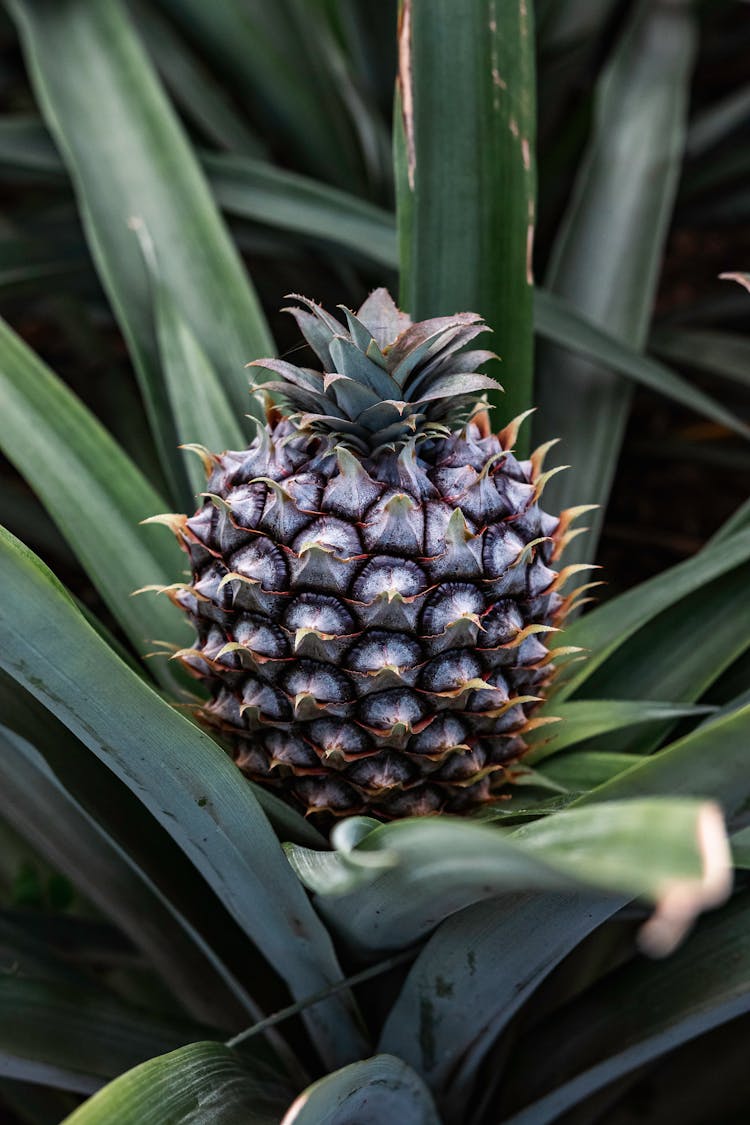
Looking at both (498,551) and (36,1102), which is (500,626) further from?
(36,1102)

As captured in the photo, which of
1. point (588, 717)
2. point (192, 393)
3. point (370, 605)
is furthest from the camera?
point (192, 393)

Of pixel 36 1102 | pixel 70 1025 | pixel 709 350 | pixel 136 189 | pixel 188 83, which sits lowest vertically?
pixel 36 1102

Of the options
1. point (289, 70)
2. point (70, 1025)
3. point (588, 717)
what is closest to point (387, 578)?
point (588, 717)

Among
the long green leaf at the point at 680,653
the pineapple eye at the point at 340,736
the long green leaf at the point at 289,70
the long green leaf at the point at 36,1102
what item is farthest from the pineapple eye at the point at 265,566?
the long green leaf at the point at 289,70

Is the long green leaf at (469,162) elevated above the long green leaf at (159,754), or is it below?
above

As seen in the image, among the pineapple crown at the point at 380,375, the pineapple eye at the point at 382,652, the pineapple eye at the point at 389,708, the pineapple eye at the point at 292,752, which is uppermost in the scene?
the pineapple crown at the point at 380,375

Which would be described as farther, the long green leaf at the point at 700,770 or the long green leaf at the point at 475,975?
the long green leaf at the point at 475,975

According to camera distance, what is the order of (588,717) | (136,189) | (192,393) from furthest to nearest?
(136,189) → (192,393) → (588,717)

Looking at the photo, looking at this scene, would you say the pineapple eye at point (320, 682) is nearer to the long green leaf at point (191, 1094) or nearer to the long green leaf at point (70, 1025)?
the long green leaf at point (191, 1094)
